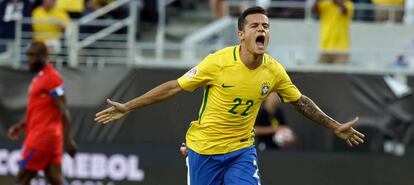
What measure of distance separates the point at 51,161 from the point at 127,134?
2.90 m

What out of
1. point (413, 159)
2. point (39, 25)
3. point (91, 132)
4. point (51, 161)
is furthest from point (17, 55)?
point (413, 159)

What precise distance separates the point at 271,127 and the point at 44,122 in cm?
383

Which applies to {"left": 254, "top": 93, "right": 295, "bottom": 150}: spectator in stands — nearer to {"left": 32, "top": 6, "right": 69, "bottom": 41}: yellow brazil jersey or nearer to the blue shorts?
{"left": 32, "top": 6, "right": 69, "bottom": 41}: yellow brazil jersey

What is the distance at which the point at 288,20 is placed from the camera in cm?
1852

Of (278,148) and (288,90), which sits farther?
(278,148)

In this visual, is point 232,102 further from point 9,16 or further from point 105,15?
point 105,15

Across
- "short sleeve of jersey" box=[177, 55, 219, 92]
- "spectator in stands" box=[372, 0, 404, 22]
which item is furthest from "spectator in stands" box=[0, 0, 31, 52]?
"short sleeve of jersey" box=[177, 55, 219, 92]

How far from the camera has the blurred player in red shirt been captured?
12.5 m

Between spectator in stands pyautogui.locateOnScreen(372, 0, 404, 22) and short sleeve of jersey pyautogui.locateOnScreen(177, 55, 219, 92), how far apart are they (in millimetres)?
9487

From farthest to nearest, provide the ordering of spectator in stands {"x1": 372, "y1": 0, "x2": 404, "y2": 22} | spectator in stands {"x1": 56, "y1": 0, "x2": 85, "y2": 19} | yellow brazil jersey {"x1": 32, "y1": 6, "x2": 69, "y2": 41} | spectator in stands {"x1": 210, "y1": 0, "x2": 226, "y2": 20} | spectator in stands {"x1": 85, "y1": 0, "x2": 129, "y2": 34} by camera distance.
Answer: spectator in stands {"x1": 210, "y1": 0, "x2": 226, "y2": 20} → spectator in stands {"x1": 372, "y1": 0, "x2": 404, "y2": 22} → spectator in stands {"x1": 85, "y1": 0, "x2": 129, "y2": 34} → spectator in stands {"x1": 56, "y1": 0, "x2": 85, "y2": 19} → yellow brazil jersey {"x1": 32, "y1": 6, "x2": 69, "y2": 41}

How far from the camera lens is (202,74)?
30.7 feet

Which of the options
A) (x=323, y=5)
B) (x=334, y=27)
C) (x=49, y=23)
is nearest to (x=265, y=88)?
(x=334, y=27)

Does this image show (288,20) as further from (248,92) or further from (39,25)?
(248,92)

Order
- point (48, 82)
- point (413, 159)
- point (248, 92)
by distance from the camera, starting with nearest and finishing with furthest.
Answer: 1. point (248, 92)
2. point (48, 82)
3. point (413, 159)
